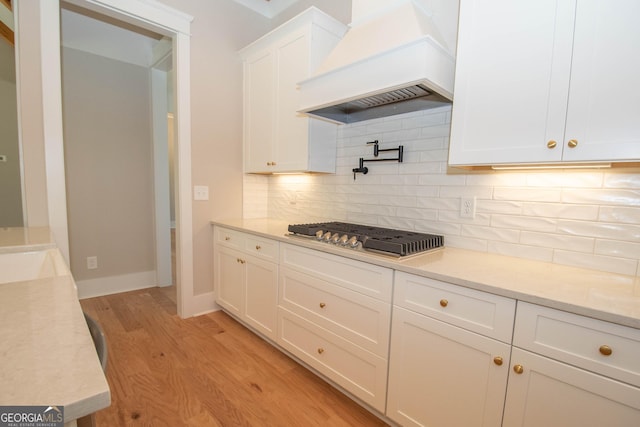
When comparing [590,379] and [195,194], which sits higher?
[195,194]

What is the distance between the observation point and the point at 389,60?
1.43 metres

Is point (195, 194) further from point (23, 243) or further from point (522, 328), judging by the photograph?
point (522, 328)

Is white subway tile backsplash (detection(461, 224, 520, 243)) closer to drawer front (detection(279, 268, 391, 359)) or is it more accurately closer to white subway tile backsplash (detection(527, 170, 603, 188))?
white subway tile backsplash (detection(527, 170, 603, 188))

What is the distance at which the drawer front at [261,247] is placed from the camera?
80.4 inches

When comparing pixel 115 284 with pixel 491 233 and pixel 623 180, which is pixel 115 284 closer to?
pixel 491 233

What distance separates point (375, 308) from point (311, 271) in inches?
18.6

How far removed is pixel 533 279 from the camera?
1119 mm

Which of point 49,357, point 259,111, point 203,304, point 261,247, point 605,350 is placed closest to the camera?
point 49,357

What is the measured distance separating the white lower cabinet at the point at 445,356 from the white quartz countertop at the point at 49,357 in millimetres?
1119

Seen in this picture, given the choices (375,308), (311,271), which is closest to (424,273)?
(375,308)

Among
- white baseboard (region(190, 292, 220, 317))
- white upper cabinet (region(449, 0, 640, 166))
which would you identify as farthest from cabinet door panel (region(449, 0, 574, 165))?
white baseboard (region(190, 292, 220, 317))

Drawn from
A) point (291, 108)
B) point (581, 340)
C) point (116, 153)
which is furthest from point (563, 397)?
point (116, 153)

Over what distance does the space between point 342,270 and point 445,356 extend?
0.61 meters

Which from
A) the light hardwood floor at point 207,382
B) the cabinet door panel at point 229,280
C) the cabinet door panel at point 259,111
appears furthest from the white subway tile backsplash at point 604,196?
the cabinet door panel at point 229,280
